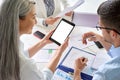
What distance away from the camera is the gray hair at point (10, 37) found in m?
0.97

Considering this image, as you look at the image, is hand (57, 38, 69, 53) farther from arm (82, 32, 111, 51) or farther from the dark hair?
the dark hair

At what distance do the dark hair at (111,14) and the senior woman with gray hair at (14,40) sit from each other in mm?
355

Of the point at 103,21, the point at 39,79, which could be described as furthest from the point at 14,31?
the point at 103,21

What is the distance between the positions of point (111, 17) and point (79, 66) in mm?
368

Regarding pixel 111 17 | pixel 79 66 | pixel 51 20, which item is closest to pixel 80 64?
pixel 79 66

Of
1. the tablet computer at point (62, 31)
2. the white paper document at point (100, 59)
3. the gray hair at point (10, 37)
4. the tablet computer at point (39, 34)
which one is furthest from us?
the tablet computer at point (39, 34)

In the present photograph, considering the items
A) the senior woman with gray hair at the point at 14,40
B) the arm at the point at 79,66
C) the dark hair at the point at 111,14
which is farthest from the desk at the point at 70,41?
the dark hair at the point at 111,14

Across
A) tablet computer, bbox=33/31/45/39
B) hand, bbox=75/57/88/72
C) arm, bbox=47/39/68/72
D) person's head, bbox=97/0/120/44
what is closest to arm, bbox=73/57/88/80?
hand, bbox=75/57/88/72

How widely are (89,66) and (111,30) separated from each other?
33 cm

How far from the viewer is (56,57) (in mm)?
1317

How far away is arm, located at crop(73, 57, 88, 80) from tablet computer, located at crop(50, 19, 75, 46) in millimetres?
195

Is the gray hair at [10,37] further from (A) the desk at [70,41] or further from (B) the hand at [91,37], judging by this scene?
(B) the hand at [91,37]

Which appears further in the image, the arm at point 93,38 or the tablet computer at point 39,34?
the tablet computer at point 39,34

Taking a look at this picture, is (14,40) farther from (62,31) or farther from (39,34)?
(39,34)
